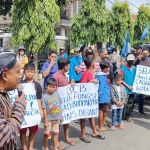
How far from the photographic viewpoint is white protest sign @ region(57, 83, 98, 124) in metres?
4.77

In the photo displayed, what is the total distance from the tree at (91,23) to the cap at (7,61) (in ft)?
43.3

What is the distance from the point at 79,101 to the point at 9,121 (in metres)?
3.19

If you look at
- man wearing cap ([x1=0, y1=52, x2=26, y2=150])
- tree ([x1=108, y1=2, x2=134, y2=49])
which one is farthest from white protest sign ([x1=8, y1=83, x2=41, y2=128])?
tree ([x1=108, y1=2, x2=134, y2=49])

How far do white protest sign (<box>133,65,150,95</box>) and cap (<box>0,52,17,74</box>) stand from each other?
15.6 ft

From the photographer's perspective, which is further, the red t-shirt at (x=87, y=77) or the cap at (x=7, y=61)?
the red t-shirt at (x=87, y=77)

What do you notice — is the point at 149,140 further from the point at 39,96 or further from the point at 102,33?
the point at 102,33

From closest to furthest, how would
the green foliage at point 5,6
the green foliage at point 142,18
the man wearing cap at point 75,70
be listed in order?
the man wearing cap at point 75,70 → the green foliage at point 5,6 → the green foliage at point 142,18

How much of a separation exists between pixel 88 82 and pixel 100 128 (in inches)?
45.4

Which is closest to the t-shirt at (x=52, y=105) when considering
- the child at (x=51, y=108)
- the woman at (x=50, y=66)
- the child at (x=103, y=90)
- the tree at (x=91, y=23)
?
the child at (x=51, y=108)

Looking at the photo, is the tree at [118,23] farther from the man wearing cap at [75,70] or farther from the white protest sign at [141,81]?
the white protest sign at [141,81]

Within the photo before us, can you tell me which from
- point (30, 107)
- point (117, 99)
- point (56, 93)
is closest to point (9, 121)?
point (30, 107)

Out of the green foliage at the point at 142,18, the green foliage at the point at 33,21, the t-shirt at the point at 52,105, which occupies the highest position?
the green foliage at the point at 142,18

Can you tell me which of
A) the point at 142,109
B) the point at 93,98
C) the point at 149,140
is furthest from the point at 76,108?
the point at 142,109

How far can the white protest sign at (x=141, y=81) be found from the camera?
252 inches
